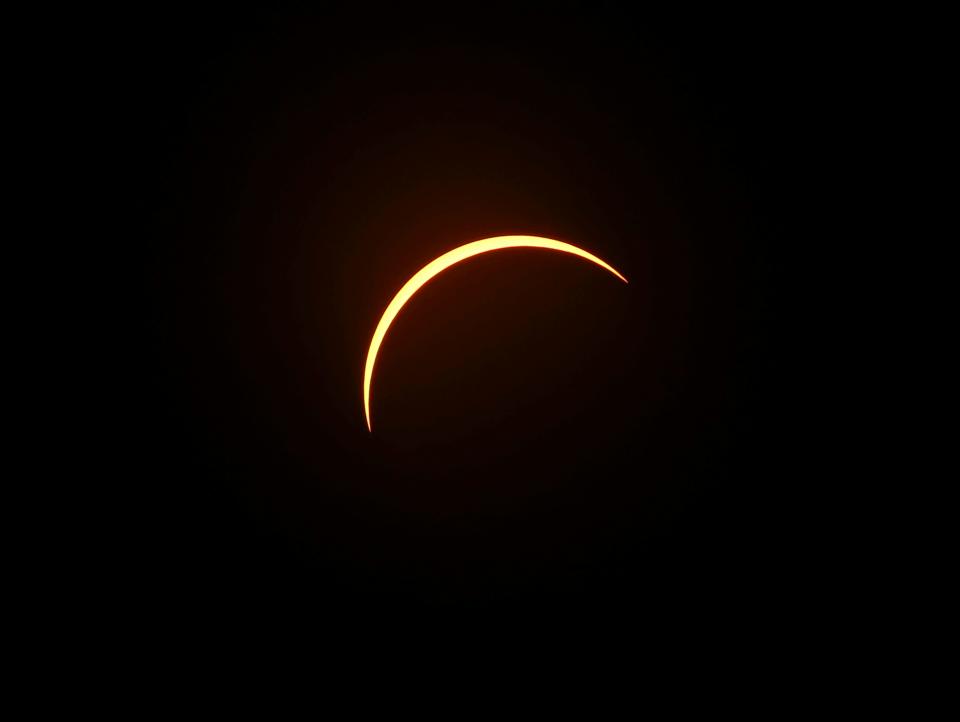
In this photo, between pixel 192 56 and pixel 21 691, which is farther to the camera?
pixel 21 691

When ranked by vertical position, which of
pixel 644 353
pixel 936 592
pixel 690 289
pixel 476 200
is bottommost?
pixel 936 592

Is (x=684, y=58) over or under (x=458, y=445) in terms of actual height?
over

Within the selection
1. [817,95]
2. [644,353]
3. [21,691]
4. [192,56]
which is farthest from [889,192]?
[21,691]

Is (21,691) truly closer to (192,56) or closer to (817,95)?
(192,56)
